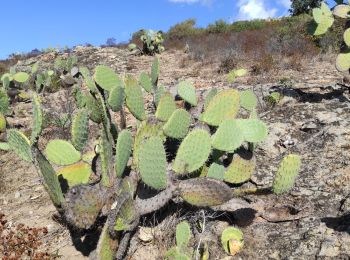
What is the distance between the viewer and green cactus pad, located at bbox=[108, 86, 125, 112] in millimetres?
3056

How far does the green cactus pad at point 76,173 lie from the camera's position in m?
3.19

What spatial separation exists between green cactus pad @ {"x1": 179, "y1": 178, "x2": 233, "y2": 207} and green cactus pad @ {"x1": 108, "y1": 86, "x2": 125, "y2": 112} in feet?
2.47

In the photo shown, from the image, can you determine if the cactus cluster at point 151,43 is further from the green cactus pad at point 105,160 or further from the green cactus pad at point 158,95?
the green cactus pad at point 105,160

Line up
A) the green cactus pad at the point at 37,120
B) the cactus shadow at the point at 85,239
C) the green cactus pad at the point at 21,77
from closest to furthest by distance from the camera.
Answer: the green cactus pad at the point at 37,120, the cactus shadow at the point at 85,239, the green cactus pad at the point at 21,77

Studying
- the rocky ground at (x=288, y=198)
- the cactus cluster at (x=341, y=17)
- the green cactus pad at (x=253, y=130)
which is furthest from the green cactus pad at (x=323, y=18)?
the green cactus pad at (x=253, y=130)

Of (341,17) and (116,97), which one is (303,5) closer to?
(341,17)

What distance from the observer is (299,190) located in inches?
135

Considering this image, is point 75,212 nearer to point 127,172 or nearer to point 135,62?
point 127,172

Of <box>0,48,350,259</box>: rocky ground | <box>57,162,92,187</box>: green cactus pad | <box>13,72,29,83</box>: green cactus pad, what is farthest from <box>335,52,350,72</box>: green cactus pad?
<box>13,72,29,83</box>: green cactus pad

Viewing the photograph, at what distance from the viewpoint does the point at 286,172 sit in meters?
2.84

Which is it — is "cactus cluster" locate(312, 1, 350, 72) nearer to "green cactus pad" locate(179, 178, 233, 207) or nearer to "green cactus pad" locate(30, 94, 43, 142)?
"green cactus pad" locate(179, 178, 233, 207)

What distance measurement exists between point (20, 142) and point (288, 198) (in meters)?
1.99

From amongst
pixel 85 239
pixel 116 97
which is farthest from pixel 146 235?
pixel 116 97

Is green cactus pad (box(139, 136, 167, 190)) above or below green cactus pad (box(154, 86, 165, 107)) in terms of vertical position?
below
